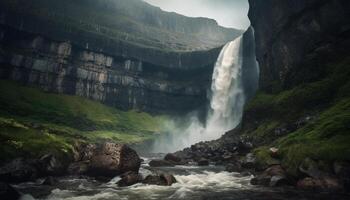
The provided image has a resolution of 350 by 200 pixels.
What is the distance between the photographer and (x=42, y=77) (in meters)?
138

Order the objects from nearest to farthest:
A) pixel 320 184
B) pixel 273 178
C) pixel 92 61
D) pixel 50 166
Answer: pixel 320 184, pixel 273 178, pixel 50 166, pixel 92 61

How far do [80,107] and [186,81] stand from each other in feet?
197

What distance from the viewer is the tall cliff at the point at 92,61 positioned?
136 meters

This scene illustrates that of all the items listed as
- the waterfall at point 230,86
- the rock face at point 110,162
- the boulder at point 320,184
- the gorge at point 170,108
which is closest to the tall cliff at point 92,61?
the gorge at point 170,108

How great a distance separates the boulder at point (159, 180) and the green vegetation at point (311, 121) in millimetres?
10331

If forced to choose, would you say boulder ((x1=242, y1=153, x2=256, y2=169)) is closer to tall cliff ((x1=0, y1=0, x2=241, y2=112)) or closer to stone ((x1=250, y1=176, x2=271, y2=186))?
stone ((x1=250, y1=176, x2=271, y2=186))

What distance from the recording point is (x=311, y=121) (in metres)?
40.4

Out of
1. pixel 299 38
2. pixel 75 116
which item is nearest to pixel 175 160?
pixel 299 38

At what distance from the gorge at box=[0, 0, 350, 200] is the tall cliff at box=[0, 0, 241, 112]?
0.54 meters

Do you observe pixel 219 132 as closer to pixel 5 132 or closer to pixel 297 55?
pixel 297 55

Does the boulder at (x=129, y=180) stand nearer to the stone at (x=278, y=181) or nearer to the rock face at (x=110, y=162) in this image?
the rock face at (x=110, y=162)

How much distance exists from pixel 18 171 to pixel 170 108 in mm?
141343

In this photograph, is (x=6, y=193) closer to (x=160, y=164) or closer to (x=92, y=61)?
(x=160, y=164)

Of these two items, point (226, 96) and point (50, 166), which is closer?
point (50, 166)
